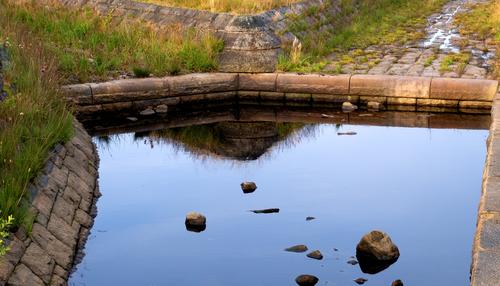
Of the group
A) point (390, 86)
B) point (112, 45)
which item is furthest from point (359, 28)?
point (112, 45)

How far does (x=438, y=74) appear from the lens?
13.5m

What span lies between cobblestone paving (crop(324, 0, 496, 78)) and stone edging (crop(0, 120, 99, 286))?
5.87 m

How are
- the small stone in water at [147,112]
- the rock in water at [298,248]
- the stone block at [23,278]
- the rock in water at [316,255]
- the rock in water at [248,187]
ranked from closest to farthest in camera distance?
1. the stone block at [23,278]
2. the rock in water at [316,255]
3. the rock in water at [298,248]
4. the rock in water at [248,187]
5. the small stone in water at [147,112]

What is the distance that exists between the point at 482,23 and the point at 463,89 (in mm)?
6622

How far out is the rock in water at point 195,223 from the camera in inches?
346

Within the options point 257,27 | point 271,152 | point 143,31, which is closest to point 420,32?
point 257,27

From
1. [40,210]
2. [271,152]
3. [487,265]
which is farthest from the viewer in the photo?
[271,152]

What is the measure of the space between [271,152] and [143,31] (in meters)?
4.25

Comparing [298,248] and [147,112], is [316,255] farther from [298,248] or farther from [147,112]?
[147,112]

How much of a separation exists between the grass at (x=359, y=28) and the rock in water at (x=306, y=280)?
6850 mm

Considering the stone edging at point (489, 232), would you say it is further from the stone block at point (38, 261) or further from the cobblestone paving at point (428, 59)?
the cobblestone paving at point (428, 59)

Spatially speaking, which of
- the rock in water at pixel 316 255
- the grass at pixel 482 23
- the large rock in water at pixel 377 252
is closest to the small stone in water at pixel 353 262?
the large rock in water at pixel 377 252

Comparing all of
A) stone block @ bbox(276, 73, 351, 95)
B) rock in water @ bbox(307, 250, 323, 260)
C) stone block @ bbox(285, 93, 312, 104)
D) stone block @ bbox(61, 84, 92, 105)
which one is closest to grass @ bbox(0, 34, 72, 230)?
stone block @ bbox(61, 84, 92, 105)

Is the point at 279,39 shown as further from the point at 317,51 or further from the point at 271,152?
the point at 271,152
